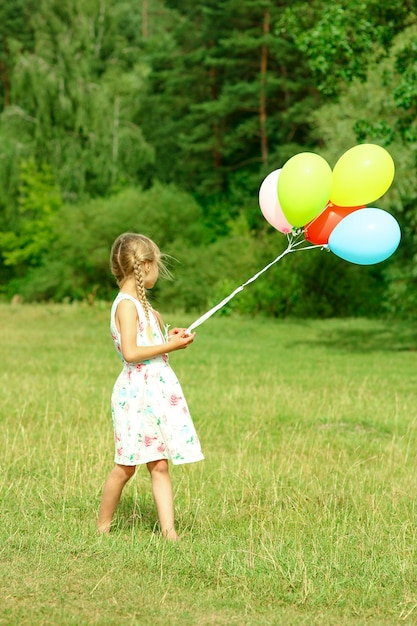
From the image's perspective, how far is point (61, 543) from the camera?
543 cm

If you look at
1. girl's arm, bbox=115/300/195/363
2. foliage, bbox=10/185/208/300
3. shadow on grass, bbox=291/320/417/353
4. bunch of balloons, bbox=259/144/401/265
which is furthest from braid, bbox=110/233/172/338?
foliage, bbox=10/185/208/300

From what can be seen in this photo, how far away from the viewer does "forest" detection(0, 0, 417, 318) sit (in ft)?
115

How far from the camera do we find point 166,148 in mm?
50500

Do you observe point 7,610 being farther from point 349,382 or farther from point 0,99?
point 0,99

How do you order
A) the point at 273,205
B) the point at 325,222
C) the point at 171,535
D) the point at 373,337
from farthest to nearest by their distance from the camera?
the point at 373,337, the point at 273,205, the point at 325,222, the point at 171,535

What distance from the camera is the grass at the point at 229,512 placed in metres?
4.57

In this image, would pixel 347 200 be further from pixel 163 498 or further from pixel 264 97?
pixel 264 97

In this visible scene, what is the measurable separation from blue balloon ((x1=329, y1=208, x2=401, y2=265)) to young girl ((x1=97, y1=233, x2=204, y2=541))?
4.32 ft

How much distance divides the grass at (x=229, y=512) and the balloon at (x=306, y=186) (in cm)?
195

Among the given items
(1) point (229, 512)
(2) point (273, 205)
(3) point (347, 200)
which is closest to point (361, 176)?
(3) point (347, 200)

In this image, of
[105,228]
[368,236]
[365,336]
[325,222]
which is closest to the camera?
[368,236]

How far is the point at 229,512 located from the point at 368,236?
6.52 feet

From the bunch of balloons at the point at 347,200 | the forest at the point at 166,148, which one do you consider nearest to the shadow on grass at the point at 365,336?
the forest at the point at 166,148

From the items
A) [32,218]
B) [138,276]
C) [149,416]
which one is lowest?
[149,416]
